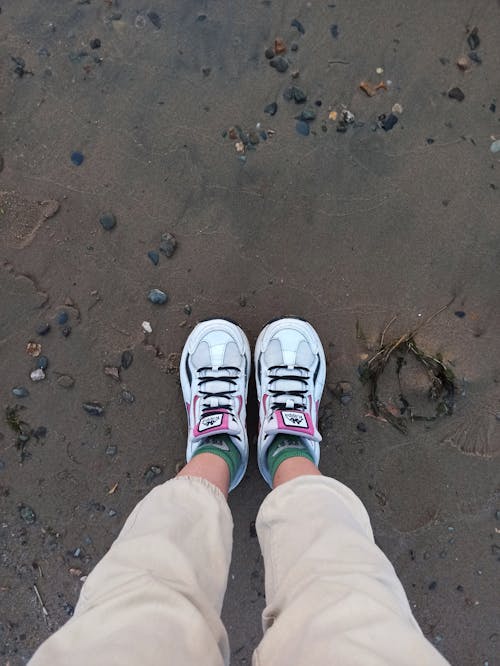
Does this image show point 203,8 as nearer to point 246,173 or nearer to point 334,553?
point 246,173

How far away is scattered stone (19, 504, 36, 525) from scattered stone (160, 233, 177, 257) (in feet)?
3.86

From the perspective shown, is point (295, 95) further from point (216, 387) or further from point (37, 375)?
point (37, 375)

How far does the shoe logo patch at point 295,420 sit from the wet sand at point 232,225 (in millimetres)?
160

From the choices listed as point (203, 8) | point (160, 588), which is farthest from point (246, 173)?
point (160, 588)

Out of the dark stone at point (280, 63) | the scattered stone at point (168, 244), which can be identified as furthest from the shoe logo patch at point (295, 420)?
the dark stone at point (280, 63)

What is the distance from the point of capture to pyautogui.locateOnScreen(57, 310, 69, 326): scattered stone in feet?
6.60

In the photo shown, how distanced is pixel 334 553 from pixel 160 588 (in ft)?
1.50

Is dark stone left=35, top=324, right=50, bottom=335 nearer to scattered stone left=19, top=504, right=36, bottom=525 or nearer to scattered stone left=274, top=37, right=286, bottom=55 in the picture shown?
scattered stone left=19, top=504, right=36, bottom=525

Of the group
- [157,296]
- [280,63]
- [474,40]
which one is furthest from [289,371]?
[474,40]

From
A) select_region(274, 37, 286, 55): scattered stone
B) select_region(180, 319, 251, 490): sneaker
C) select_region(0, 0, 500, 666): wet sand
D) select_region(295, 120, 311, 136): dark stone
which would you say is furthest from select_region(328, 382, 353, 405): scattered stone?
select_region(274, 37, 286, 55): scattered stone

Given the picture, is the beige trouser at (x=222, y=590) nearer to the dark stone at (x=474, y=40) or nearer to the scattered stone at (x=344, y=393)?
the scattered stone at (x=344, y=393)

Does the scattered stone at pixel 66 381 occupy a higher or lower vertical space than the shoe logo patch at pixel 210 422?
lower

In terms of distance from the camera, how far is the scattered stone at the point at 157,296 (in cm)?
202

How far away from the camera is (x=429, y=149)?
2.02 metres
